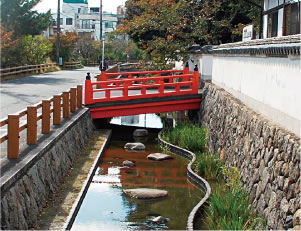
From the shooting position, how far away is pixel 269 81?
10062 millimetres

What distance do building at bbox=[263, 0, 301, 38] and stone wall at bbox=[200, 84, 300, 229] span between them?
4.35m

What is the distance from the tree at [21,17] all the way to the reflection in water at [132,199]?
25.3m

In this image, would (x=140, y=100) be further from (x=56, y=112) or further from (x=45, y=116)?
(x=45, y=116)

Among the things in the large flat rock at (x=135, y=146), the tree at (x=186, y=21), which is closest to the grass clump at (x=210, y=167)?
the large flat rock at (x=135, y=146)

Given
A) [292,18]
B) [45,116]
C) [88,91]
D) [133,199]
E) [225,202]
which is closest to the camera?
[225,202]

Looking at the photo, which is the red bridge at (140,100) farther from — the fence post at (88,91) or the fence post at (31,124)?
the fence post at (31,124)

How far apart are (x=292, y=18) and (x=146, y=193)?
349 inches

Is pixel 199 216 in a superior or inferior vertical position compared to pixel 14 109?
inferior

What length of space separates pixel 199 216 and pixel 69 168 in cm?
453

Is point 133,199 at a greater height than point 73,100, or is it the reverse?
point 73,100

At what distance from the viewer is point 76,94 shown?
61.5 ft

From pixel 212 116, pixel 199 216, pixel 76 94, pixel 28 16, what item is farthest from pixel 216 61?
pixel 28 16

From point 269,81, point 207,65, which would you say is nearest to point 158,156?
point 269,81

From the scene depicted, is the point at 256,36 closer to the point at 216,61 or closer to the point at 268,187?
the point at 216,61
